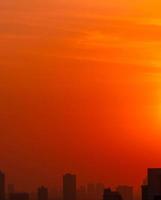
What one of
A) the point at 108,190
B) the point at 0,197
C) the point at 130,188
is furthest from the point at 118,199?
the point at 0,197

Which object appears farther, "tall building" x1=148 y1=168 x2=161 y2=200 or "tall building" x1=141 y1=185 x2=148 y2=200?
"tall building" x1=141 y1=185 x2=148 y2=200

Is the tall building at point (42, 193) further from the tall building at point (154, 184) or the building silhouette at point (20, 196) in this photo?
the tall building at point (154, 184)

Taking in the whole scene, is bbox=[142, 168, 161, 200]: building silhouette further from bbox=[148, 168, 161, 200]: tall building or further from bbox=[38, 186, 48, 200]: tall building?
bbox=[38, 186, 48, 200]: tall building

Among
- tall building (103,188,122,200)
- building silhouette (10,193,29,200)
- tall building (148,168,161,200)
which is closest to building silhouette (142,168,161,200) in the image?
tall building (148,168,161,200)

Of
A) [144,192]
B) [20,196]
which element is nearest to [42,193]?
[20,196]

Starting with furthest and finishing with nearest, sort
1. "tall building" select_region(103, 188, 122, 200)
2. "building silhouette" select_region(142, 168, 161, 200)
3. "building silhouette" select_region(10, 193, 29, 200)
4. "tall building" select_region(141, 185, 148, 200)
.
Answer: "building silhouette" select_region(10, 193, 29, 200), "tall building" select_region(103, 188, 122, 200), "tall building" select_region(141, 185, 148, 200), "building silhouette" select_region(142, 168, 161, 200)

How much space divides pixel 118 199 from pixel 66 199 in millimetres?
25909

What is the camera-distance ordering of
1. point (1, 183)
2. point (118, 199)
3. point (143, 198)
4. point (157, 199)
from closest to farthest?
point (157, 199), point (143, 198), point (118, 199), point (1, 183)

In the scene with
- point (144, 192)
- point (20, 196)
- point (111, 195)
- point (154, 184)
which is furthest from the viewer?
point (20, 196)

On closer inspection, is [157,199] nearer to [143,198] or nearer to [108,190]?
[143,198]

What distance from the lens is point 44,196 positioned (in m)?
119

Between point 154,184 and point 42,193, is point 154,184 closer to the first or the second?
point 154,184

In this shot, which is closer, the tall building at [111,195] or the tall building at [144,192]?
the tall building at [144,192]

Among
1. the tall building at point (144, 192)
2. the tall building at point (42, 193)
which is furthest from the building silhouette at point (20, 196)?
the tall building at point (144, 192)
